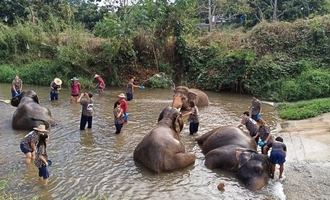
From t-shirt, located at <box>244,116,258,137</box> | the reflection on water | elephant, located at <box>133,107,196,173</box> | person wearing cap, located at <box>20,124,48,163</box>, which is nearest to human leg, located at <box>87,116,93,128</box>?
the reflection on water

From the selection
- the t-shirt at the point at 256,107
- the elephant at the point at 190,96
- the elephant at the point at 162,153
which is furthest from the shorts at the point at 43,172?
the elephant at the point at 190,96

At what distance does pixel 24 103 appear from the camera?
15.6 m

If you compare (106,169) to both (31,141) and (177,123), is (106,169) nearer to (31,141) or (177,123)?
(31,141)

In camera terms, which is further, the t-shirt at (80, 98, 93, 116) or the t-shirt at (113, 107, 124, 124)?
the t-shirt at (80, 98, 93, 116)

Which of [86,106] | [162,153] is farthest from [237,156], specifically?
[86,106]

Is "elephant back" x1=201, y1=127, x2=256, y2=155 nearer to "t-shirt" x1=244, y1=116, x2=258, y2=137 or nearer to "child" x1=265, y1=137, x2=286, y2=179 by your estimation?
"t-shirt" x1=244, y1=116, x2=258, y2=137

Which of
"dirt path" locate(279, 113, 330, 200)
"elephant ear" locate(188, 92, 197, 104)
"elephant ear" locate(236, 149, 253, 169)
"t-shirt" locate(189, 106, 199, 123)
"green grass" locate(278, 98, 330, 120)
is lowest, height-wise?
"dirt path" locate(279, 113, 330, 200)

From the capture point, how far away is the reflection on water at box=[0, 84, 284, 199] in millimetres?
9859

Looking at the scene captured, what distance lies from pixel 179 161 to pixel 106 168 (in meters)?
1.78

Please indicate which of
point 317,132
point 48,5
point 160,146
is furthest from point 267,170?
point 48,5

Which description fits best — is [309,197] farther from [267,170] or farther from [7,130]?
[7,130]

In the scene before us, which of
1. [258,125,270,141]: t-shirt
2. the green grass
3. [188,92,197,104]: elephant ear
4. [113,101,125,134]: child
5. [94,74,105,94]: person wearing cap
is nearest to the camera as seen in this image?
[258,125,270,141]: t-shirt

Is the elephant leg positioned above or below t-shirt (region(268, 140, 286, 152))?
below

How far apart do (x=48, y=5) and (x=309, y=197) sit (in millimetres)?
31110
